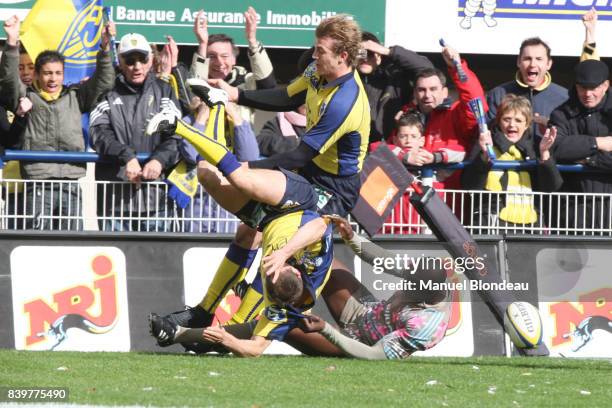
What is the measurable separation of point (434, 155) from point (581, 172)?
1354 mm

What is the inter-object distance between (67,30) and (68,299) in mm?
2795

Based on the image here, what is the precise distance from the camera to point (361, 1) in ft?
43.4

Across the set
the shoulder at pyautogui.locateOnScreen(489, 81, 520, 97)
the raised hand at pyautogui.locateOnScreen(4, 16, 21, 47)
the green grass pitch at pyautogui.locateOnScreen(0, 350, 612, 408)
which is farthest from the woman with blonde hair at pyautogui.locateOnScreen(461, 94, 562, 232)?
the raised hand at pyautogui.locateOnScreen(4, 16, 21, 47)

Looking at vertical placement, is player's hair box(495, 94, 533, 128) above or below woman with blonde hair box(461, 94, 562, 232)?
above

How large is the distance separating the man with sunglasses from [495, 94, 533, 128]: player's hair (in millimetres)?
885

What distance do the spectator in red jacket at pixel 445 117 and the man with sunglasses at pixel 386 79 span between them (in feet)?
0.86

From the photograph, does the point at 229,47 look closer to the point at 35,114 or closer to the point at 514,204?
the point at 35,114

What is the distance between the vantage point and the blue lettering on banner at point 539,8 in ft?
43.9

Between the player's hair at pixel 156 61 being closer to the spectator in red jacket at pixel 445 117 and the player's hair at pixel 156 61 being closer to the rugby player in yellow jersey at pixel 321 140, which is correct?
the rugby player in yellow jersey at pixel 321 140

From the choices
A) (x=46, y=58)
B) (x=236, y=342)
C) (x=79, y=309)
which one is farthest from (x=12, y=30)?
(x=236, y=342)

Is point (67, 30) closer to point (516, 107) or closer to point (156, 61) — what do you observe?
point (156, 61)

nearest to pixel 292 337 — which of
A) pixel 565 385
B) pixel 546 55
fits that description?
pixel 565 385

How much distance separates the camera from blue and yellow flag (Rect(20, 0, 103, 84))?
12.1 metres

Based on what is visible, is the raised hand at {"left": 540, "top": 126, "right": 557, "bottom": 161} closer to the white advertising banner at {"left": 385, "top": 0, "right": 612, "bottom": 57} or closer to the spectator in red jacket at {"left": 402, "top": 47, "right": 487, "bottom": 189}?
the spectator in red jacket at {"left": 402, "top": 47, "right": 487, "bottom": 189}
